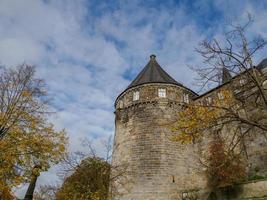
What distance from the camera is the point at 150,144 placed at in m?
21.2

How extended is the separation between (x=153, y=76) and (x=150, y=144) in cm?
742

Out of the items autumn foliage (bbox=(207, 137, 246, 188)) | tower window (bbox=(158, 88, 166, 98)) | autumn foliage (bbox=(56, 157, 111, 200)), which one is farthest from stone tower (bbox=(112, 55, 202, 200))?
autumn foliage (bbox=(56, 157, 111, 200))

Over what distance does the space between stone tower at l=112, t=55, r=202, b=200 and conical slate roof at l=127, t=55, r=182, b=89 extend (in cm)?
7

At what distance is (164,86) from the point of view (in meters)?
24.0

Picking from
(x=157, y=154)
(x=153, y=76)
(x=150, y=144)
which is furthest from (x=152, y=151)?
(x=153, y=76)

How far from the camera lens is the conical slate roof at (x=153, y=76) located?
24763 mm

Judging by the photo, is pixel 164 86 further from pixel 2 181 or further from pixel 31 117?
pixel 2 181

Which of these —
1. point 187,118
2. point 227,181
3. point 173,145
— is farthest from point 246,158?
point 187,118

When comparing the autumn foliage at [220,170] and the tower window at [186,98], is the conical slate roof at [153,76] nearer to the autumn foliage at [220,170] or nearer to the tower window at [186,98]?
the tower window at [186,98]

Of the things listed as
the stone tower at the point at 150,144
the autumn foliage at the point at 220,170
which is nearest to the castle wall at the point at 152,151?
the stone tower at the point at 150,144

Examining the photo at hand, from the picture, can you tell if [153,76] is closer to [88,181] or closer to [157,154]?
[157,154]

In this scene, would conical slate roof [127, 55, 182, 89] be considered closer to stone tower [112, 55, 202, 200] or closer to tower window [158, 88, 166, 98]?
stone tower [112, 55, 202, 200]

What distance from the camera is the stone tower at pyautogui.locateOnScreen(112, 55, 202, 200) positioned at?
64.9 feet

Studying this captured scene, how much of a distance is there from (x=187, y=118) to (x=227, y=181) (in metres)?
10.8
